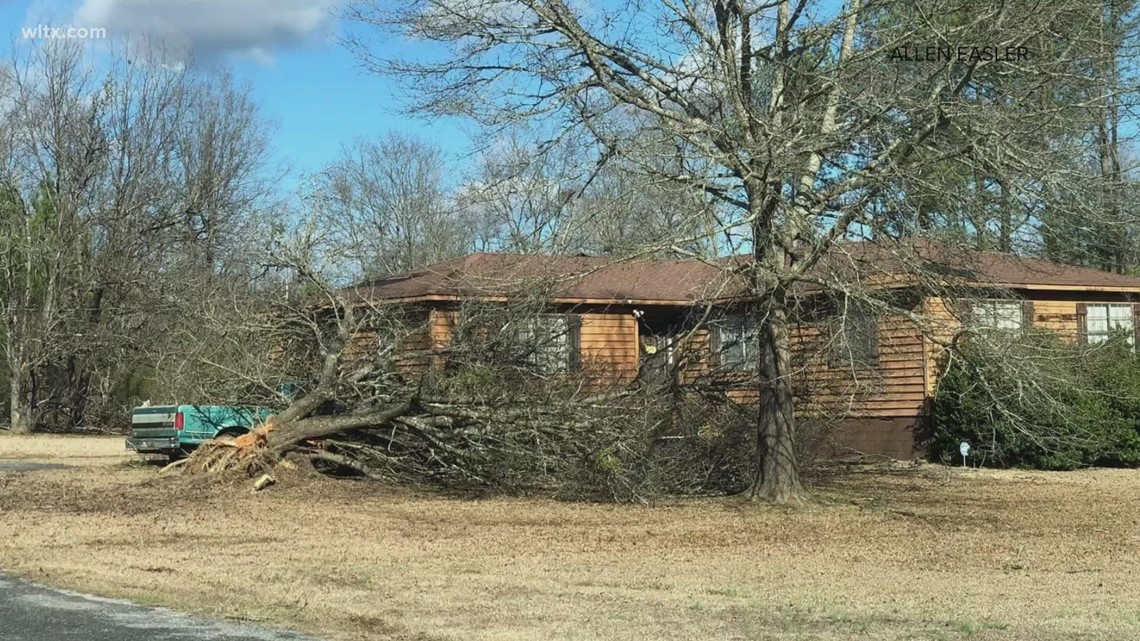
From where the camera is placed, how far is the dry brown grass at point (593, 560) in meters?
7.34

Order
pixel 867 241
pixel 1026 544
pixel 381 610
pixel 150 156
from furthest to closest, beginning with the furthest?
1. pixel 150 156
2. pixel 867 241
3. pixel 1026 544
4. pixel 381 610

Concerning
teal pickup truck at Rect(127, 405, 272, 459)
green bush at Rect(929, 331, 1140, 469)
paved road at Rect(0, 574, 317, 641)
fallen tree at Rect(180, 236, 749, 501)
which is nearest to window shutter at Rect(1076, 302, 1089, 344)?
green bush at Rect(929, 331, 1140, 469)

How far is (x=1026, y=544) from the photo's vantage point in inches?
435

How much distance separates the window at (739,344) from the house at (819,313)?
0.05m

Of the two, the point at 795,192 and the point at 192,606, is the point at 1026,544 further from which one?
the point at 192,606

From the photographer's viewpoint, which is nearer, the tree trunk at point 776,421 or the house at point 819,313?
the house at point 819,313

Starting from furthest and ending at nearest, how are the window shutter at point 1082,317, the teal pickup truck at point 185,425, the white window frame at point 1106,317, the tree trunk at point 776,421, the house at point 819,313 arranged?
1. the white window frame at point 1106,317
2. the window shutter at point 1082,317
3. the teal pickup truck at point 185,425
4. the tree trunk at point 776,421
5. the house at point 819,313

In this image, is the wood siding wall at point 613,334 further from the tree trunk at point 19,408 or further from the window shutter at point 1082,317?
the tree trunk at point 19,408

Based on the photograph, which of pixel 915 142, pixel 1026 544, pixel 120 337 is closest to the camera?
pixel 1026 544

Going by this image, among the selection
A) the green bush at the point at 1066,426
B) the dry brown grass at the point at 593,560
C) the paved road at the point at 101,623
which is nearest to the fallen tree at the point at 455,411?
the dry brown grass at the point at 593,560

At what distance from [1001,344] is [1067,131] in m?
2.29

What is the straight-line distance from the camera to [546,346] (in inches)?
646

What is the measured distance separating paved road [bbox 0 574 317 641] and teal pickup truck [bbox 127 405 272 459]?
9986 millimetres

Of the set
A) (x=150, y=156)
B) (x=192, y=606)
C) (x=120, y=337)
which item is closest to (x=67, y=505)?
(x=192, y=606)
